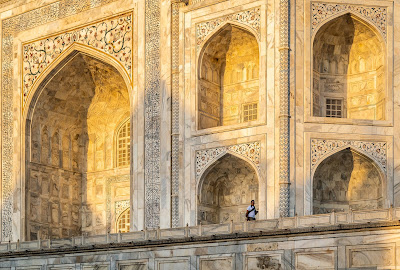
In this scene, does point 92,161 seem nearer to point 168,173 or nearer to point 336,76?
Answer: point 168,173

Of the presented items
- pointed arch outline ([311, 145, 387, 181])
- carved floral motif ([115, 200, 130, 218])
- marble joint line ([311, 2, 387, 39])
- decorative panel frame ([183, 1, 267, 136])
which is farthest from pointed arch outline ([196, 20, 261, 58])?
carved floral motif ([115, 200, 130, 218])

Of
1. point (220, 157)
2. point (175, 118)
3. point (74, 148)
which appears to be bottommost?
point (220, 157)

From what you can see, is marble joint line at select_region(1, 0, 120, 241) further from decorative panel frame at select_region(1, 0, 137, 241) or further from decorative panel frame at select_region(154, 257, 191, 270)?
decorative panel frame at select_region(154, 257, 191, 270)

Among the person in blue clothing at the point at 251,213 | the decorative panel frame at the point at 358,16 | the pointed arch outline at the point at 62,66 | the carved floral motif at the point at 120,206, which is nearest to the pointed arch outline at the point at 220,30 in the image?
the decorative panel frame at the point at 358,16

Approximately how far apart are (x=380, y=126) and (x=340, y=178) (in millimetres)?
1609

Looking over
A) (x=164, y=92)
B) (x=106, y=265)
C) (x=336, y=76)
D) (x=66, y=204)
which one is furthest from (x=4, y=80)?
(x=336, y=76)

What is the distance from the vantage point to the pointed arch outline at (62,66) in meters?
26.3

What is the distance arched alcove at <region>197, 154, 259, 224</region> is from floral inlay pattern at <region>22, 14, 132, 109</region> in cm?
390

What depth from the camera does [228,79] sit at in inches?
999

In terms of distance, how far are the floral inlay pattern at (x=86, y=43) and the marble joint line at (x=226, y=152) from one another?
3.56 m

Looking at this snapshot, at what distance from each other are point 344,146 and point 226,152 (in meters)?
2.85

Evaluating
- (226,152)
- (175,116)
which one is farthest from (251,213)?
(175,116)

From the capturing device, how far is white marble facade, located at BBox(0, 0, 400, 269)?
2261 centimetres

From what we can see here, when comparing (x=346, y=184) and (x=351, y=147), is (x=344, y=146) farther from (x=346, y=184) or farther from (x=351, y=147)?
(x=346, y=184)
